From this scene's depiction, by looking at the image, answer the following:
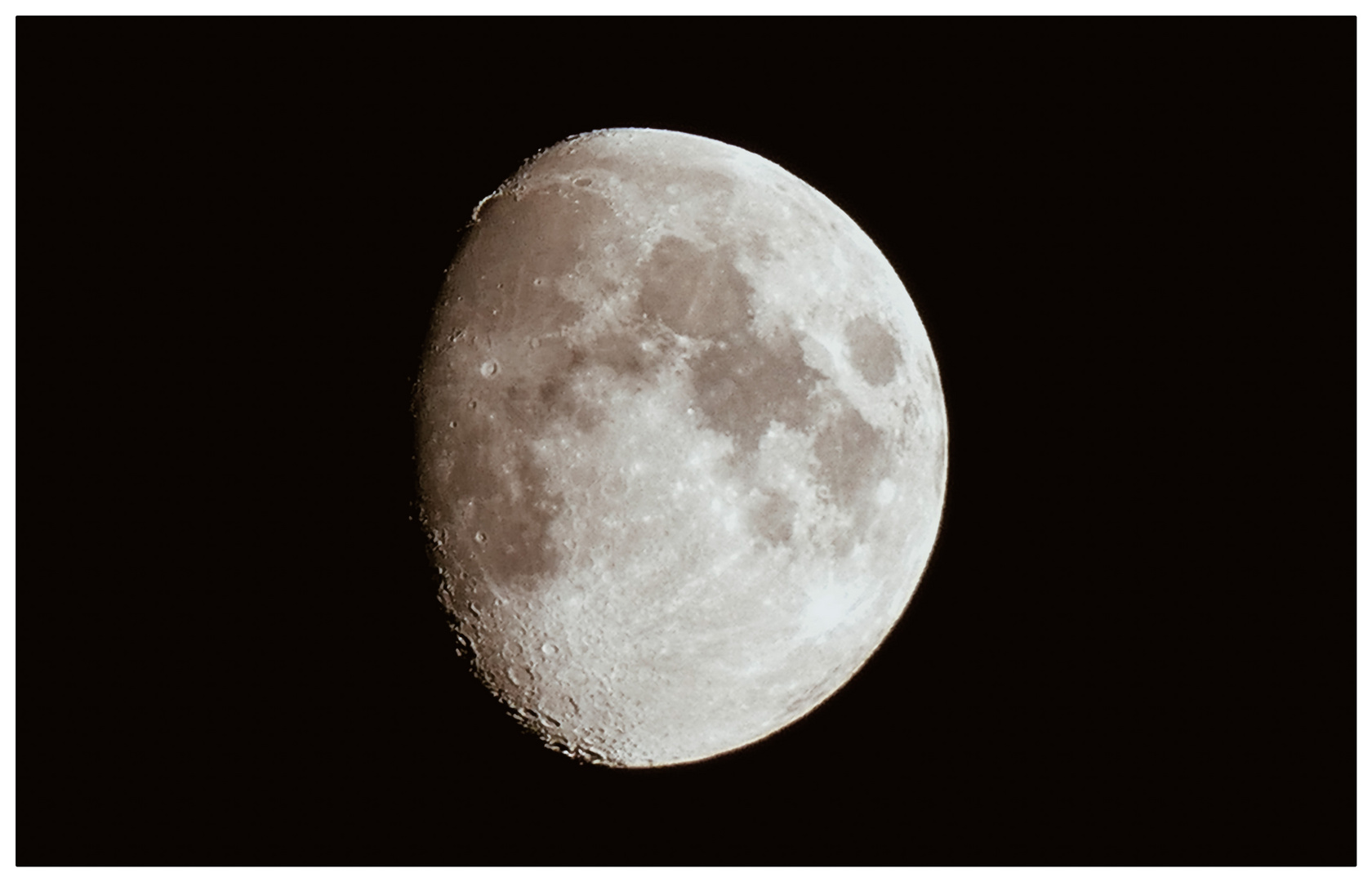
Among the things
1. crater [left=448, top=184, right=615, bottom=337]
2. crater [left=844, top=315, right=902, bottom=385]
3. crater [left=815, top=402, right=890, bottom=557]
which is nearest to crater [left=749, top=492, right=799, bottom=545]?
crater [left=815, top=402, right=890, bottom=557]

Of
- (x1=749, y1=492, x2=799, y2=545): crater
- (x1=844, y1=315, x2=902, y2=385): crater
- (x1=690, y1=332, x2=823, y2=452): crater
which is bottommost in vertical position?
(x1=749, y1=492, x2=799, y2=545): crater

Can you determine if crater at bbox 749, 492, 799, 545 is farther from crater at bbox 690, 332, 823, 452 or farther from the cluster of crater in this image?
crater at bbox 690, 332, 823, 452

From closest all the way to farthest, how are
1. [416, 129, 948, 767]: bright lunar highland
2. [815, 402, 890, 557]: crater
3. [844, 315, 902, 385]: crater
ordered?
[416, 129, 948, 767]: bright lunar highland < [815, 402, 890, 557]: crater < [844, 315, 902, 385]: crater

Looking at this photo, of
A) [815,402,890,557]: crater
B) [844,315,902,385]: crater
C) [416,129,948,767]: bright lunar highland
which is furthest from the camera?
[844,315,902,385]: crater

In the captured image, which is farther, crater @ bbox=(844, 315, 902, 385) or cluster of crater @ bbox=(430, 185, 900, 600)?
crater @ bbox=(844, 315, 902, 385)

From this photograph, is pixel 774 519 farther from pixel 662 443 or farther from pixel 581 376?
pixel 581 376

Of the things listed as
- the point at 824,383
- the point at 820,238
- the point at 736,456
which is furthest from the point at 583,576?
the point at 820,238

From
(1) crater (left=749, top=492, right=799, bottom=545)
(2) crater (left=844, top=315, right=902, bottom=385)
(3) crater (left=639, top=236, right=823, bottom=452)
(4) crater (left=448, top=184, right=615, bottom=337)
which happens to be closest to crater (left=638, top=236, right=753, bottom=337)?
(3) crater (left=639, top=236, right=823, bottom=452)

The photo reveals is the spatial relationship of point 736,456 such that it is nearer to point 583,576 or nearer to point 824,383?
point 824,383

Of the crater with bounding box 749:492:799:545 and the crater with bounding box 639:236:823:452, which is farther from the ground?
the crater with bounding box 639:236:823:452
